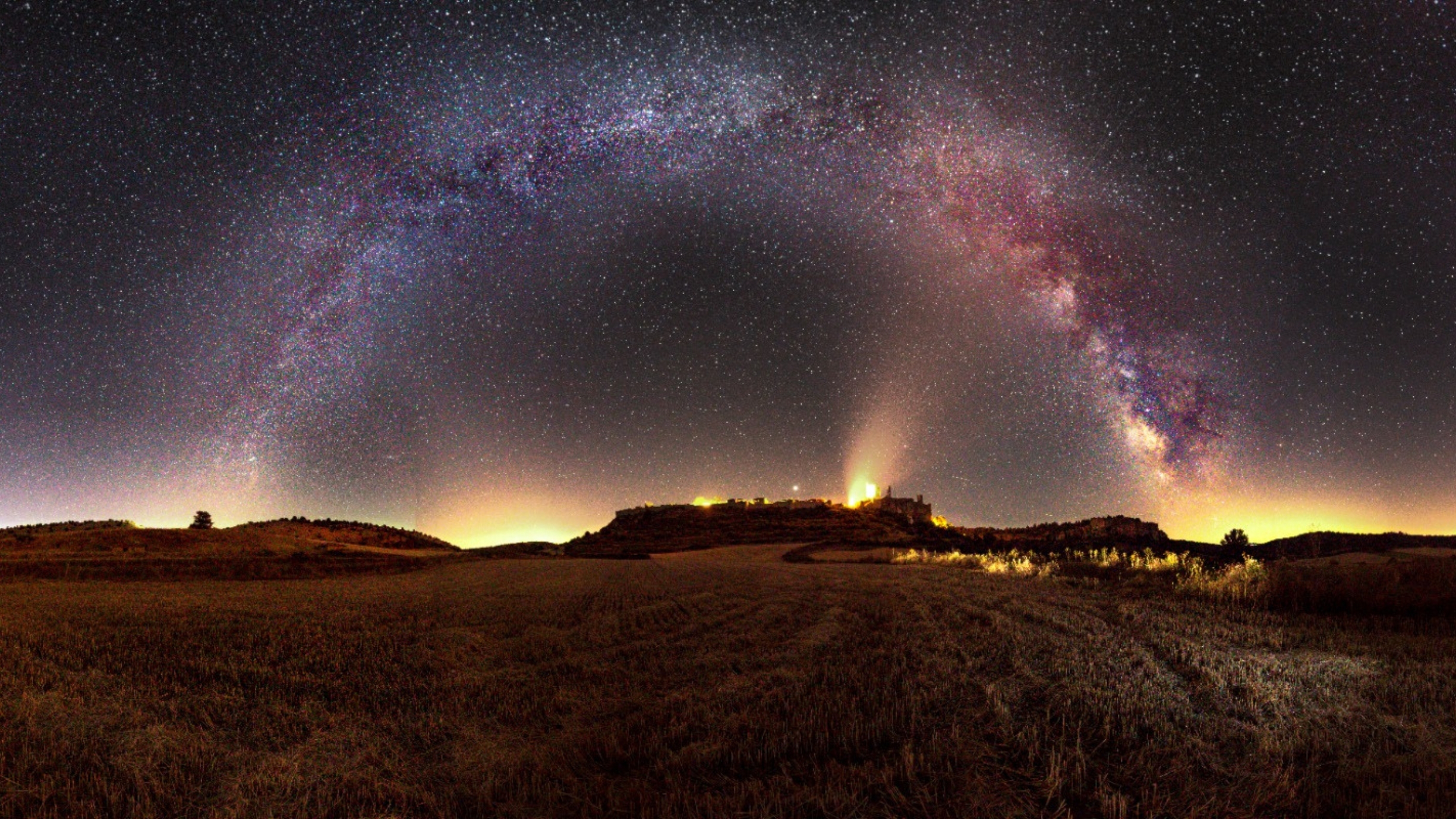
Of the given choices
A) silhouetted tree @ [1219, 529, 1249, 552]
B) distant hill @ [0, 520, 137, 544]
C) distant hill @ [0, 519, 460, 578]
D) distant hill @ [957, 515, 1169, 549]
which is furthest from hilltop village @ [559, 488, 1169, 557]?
distant hill @ [0, 520, 137, 544]

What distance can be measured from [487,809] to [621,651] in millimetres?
5190

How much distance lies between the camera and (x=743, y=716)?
21.1 feet

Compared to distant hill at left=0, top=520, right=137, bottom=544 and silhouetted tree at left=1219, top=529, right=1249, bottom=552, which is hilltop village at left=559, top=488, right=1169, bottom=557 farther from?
distant hill at left=0, top=520, right=137, bottom=544

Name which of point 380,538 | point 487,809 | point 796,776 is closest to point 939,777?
point 796,776

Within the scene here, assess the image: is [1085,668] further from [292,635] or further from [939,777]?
[292,635]

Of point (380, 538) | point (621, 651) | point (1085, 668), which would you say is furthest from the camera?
point (380, 538)

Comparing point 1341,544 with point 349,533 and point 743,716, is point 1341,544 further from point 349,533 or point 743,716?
point 349,533

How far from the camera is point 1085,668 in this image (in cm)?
814

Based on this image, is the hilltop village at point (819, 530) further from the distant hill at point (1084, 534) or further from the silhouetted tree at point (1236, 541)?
the silhouetted tree at point (1236, 541)

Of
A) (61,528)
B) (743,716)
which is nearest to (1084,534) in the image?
(743,716)

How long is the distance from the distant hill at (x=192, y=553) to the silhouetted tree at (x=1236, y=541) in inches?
1808

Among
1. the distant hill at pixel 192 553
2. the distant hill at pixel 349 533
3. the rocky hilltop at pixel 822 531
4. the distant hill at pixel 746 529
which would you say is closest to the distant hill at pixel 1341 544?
the rocky hilltop at pixel 822 531

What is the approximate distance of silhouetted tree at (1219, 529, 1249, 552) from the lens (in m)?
36.9

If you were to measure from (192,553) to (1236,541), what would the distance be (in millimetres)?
57612
